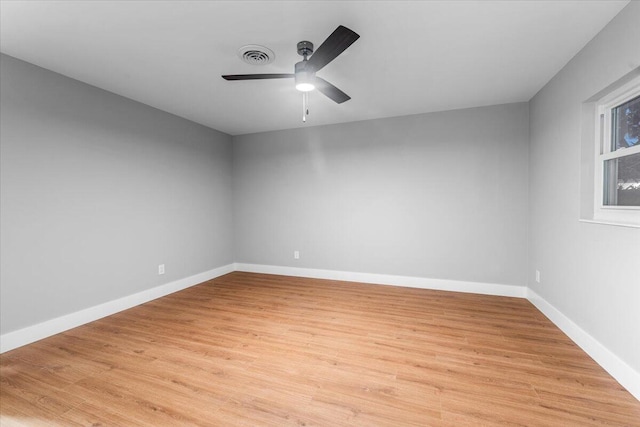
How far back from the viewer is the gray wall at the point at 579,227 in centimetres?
175

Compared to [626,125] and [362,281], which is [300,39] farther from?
[362,281]

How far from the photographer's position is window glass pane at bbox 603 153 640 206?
1896 mm

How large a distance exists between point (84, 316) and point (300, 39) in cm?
333

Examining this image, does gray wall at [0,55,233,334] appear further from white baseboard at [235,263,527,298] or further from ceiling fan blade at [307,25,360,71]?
ceiling fan blade at [307,25,360,71]

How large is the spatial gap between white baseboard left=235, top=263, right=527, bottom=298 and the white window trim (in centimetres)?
161

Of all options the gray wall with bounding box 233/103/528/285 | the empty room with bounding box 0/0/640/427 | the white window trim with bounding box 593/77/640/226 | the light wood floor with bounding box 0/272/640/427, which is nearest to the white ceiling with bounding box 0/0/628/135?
the empty room with bounding box 0/0/640/427

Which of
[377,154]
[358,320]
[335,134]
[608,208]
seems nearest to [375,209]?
[377,154]

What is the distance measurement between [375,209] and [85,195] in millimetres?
3470

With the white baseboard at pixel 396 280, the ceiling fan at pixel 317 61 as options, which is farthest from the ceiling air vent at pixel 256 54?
the white baseboard at pixel 396 280

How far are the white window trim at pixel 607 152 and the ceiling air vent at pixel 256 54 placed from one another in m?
2.59

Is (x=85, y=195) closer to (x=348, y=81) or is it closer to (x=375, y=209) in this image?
(x=348, y=81)

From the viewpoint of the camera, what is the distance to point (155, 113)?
358 centimetres

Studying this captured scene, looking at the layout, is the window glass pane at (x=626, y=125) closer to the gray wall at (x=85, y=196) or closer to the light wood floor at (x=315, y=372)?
the light wood floor at (x=315, y=372)

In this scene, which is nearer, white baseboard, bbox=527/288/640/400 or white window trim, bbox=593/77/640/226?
white baseboard, bbox=527/288/640/400
